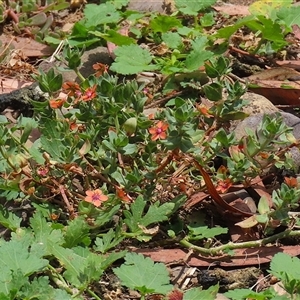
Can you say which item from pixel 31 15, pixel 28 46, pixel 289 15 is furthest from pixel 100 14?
pixel 289 15

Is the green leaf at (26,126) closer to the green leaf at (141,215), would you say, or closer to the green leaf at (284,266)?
the green leaf at (141,215)

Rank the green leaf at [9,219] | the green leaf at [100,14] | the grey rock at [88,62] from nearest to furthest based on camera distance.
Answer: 1. the green leaf at [9,219]
2. the grey rock at [88,62]
3. the green leaf at [100,14]

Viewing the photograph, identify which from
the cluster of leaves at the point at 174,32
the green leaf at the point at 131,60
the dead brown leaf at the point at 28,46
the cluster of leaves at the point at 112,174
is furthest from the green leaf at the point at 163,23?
the cluster of leaves at the point at 112,174

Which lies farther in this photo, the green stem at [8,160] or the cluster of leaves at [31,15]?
the cluster of leaves at [31,15]

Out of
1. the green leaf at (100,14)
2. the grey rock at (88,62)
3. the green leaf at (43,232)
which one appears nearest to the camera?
the green leaf at (43,232)

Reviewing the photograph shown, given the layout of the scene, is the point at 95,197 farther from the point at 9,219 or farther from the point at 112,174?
the point at 9,219

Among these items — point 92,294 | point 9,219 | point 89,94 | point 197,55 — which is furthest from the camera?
point 197,55
